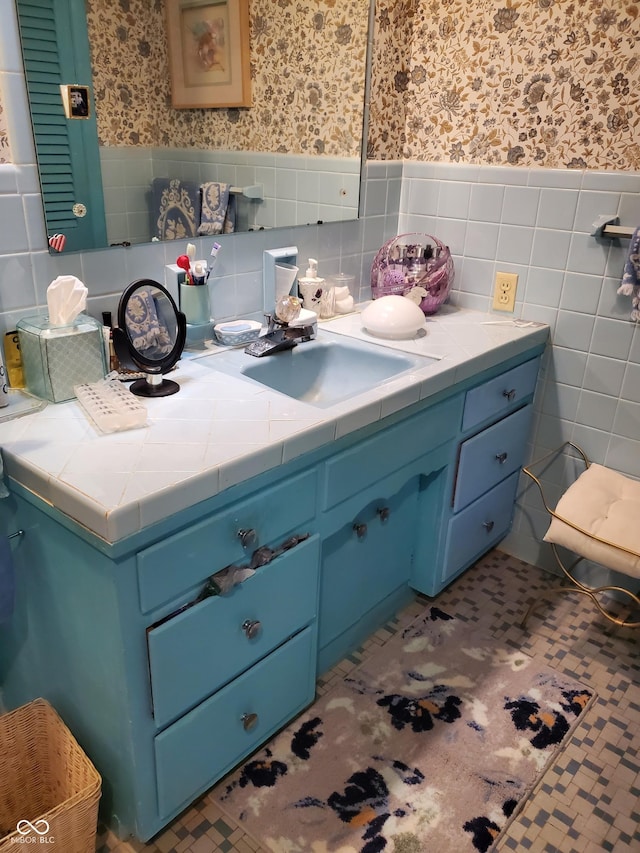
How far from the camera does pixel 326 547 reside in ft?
5.13

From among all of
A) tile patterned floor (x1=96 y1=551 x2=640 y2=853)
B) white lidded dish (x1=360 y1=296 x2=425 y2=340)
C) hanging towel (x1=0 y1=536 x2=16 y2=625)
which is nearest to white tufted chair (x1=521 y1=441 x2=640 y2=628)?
tile patterned floor (x1=96 y1=551 x2=640 y2=853)

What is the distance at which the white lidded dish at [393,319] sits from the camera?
1809 millimetres

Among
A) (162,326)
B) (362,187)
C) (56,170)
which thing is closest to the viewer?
(56,170)

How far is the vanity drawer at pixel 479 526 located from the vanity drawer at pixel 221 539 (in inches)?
28.9

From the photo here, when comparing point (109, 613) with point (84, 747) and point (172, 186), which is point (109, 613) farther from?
point (172, 186)

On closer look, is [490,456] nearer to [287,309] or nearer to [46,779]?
[287,309]

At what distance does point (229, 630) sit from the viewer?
1.25 meters

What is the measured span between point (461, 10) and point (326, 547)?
1574 millimetres

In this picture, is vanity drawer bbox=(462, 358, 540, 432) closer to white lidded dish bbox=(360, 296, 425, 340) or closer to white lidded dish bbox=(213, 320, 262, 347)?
white lidded dish bbox=(360, 296, 425, 340)

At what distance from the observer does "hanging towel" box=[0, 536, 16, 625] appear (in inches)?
46.4

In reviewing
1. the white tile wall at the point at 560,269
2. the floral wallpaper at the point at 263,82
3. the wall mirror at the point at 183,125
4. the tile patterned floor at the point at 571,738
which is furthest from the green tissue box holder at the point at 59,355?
the white tile wall at the point at 560,269

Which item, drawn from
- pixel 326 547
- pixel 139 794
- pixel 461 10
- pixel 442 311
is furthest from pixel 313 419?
pixel 461 10

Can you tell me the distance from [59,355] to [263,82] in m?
Result: 0.95

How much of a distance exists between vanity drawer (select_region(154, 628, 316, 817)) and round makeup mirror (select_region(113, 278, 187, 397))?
62 cm
